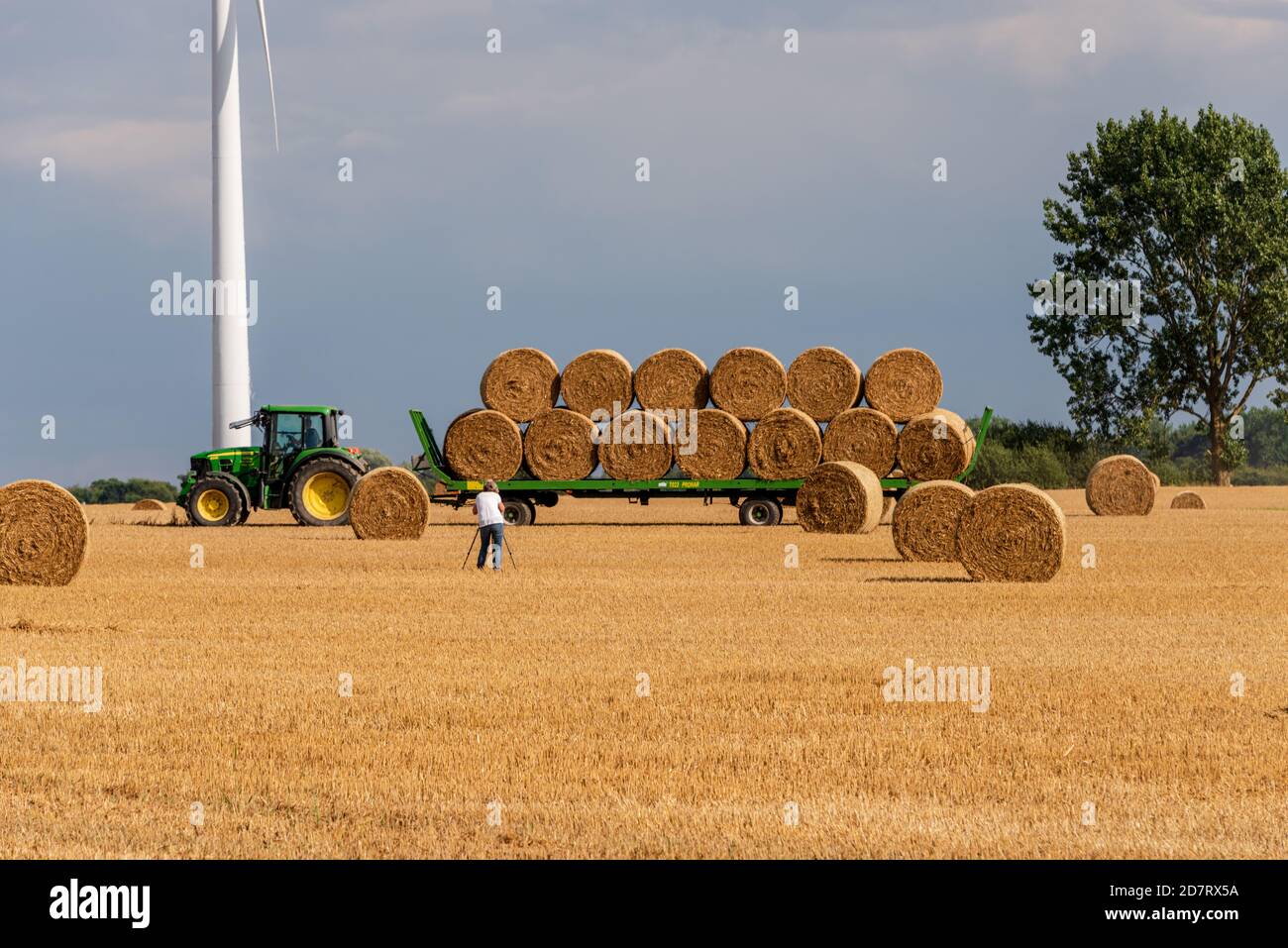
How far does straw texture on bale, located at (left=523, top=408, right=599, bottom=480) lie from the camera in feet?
107

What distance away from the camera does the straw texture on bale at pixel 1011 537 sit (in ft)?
68.0

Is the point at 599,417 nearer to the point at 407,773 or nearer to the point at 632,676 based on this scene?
the point at 632,676

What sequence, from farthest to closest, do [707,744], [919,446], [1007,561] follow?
1. [919,446]
2. [1007,561]
3. [707,744]

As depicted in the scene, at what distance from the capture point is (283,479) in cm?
3406

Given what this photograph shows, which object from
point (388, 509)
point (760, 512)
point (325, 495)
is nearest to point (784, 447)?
point (760, 512)

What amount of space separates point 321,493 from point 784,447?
953 centimetres

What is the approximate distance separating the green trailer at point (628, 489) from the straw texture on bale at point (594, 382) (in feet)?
4.84

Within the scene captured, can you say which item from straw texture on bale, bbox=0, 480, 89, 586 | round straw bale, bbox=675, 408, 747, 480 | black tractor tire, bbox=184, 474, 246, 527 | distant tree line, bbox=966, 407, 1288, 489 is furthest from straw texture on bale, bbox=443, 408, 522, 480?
distant tree line, bbox=966, 407, 1288, 489

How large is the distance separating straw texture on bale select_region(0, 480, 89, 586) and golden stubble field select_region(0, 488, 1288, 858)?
58 centimetres

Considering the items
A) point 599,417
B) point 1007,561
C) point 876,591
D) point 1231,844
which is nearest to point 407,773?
point 1231,844

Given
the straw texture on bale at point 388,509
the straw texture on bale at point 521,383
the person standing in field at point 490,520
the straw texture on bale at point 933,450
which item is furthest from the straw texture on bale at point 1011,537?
the straw texture on bale at point 521,383

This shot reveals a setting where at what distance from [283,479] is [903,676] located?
23.7 metres

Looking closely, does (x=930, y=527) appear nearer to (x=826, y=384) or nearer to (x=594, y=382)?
(x=826, y=384)

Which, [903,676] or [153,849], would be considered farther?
[903,676]
